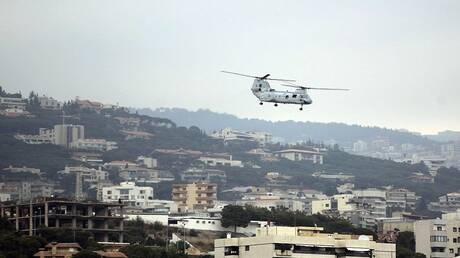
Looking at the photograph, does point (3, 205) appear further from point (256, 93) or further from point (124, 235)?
point (256, 93)

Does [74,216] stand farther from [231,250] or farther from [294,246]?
[294,246]

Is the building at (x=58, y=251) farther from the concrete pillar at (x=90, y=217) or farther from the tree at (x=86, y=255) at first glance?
the concrete pillar at (x=90, y=217)

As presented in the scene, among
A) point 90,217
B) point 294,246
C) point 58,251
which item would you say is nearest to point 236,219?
point 90,217

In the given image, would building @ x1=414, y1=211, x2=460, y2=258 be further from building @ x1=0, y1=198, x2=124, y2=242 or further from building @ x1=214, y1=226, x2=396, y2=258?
building @ x1=214, y1=226, x2=396, y2=258

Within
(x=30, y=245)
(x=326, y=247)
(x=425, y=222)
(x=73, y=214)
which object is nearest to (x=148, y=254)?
(x=30, y=245)

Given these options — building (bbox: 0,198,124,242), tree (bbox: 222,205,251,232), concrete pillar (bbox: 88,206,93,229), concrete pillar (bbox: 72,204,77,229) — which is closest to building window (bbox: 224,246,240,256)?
building (bbox: 0,198,124,242)
